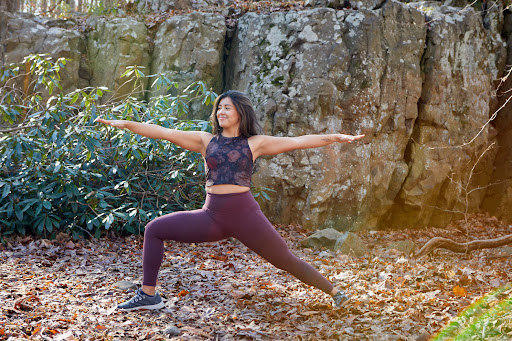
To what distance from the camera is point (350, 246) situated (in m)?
6.66

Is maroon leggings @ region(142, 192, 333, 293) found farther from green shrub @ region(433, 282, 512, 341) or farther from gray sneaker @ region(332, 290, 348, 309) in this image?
green shrub @ region(433, 282, 512, 341)

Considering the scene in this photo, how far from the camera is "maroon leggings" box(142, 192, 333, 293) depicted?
3.87 meters

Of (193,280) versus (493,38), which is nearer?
(193,280)

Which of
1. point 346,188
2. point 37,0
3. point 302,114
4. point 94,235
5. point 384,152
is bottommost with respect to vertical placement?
point 94,235

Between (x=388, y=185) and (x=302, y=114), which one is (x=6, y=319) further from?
(x=388, y=185)

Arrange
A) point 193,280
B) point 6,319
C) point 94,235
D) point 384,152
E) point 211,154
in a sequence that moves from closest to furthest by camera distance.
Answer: point 6,319, point 211,154, point 193,280, point 94,235, point 384,152

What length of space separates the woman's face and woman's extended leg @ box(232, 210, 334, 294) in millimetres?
761

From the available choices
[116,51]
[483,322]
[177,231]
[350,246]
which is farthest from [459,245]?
[116,51]

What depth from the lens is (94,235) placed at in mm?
7125

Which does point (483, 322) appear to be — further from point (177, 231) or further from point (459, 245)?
point (459, 245)

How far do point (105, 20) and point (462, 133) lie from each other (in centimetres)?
756

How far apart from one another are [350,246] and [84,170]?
3888 mm

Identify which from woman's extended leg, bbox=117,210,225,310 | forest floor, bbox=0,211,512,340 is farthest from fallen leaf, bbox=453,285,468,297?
woman's extended leg, bbox=117,210,225,310

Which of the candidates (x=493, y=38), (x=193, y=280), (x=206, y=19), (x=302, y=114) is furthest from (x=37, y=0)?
(x=193, y=280)
